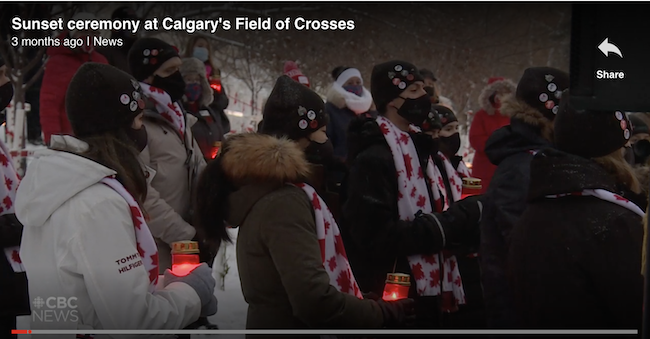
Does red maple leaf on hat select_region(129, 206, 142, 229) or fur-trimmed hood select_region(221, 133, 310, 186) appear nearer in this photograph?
red maple leaf on hat select_region(129, 206, 142, 229)

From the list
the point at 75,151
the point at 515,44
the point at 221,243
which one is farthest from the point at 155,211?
the point at 515,44

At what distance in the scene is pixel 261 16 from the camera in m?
2.87

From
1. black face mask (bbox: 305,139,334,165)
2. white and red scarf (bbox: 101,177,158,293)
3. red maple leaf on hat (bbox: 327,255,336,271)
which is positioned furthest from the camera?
black face mask (bbox: 305,139,334,165)

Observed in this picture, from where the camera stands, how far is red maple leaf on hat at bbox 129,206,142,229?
2213 millimetres

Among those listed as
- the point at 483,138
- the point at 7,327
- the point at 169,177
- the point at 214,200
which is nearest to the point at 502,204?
the point at 483,138

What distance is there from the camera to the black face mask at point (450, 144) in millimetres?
2990

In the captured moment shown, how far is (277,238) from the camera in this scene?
2367mm

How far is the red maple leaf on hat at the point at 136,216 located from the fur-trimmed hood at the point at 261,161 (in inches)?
15.3

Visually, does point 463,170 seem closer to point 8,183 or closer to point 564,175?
point 564,175

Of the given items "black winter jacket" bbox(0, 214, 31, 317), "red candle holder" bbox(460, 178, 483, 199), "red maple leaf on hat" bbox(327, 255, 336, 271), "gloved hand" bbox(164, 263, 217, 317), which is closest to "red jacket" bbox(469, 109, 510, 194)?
"red candle holder" bbox(460, 178, 483, 199)

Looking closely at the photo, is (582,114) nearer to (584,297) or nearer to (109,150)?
(584,297)

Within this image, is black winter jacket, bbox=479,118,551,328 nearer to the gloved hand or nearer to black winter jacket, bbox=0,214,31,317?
the gloved hand

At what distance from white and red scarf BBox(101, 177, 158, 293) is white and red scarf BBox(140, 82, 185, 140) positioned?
2.38 feet

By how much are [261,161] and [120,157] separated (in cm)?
45
